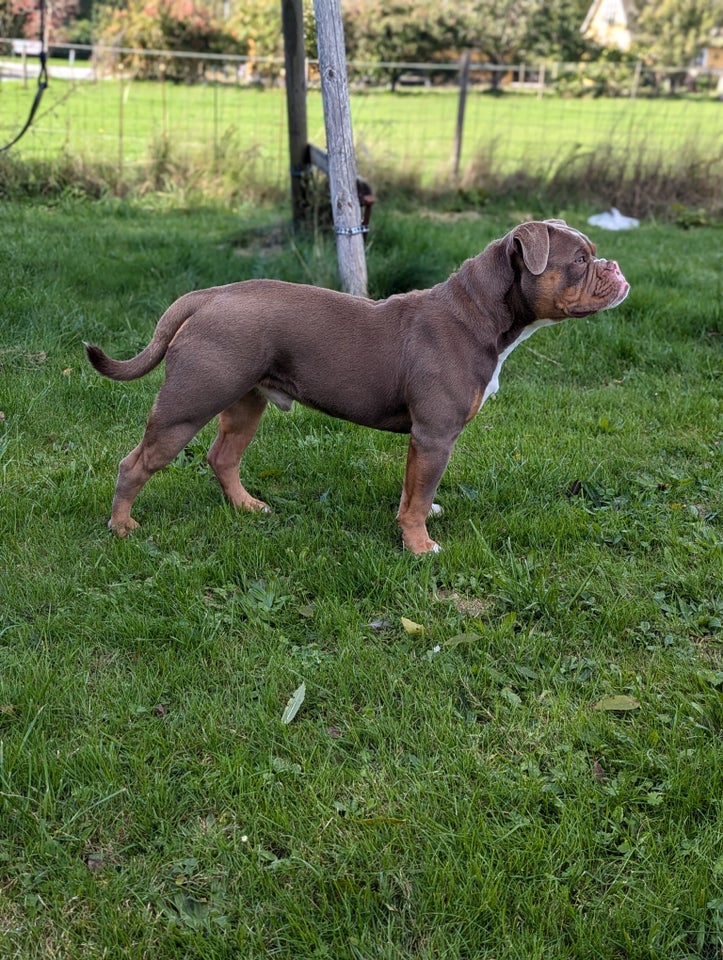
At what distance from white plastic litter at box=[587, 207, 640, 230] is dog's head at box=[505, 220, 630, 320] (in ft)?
25.6

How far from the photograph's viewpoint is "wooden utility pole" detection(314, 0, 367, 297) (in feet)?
20.2

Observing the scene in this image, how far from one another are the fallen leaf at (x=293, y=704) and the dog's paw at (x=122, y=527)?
138cm

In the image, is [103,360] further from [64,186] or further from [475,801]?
[64,186]

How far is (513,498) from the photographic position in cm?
459

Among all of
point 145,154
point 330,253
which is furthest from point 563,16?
point 330,253

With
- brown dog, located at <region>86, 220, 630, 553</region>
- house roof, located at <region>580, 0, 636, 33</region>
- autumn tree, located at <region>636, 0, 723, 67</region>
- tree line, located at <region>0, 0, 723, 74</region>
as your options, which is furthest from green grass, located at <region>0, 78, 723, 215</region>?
house roof, located at <region>580, 0, 636, 33</region>

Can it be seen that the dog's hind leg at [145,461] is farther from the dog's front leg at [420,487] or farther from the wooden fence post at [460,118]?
the wooden fence post at [460,118]

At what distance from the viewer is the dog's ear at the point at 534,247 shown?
3.75 meters

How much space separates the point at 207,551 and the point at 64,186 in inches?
321

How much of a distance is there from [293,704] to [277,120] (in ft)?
62.8

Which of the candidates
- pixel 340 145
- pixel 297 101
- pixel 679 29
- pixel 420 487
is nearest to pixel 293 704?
pixel 420 487

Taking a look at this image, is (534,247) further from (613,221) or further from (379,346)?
(613,221)

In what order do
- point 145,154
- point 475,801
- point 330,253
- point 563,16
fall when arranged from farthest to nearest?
point 563,16 → point 145,154 → point 330,253 → point 475,801

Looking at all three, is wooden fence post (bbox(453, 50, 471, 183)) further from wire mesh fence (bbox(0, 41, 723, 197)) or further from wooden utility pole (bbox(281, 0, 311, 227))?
wooden utility pole (bbox(281, 0, 311, 227))
